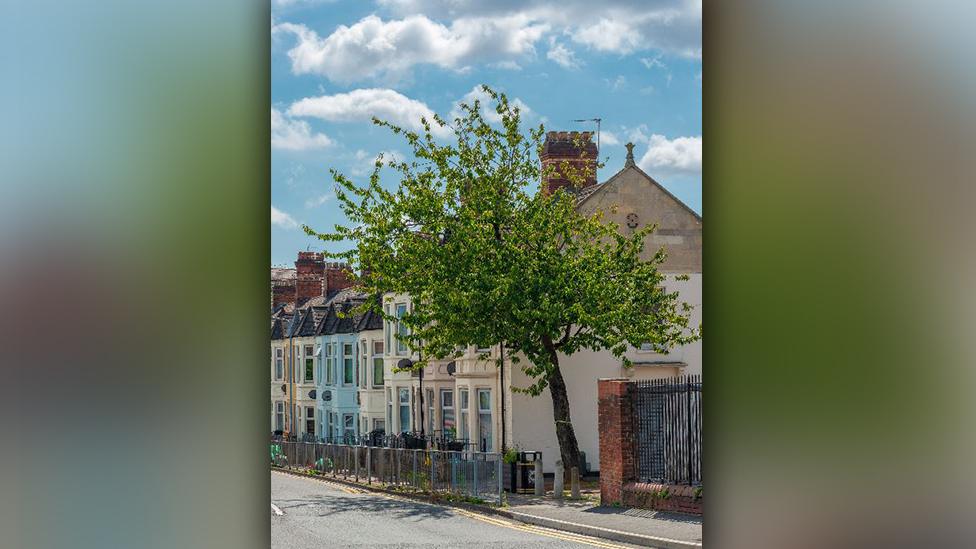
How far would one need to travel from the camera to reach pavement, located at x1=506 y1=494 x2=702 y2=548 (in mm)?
9234

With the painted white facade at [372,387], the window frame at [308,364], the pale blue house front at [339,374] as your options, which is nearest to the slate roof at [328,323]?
the pale blue house front at [339,374]

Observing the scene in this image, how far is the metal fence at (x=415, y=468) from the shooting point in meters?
14.9

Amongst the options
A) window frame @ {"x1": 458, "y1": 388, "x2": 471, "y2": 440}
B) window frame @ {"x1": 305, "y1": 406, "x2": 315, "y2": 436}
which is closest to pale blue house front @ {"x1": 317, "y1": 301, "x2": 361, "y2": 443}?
window frame @ {"x1": 305, "y1": 406, "x2": 315, "y2": 436}

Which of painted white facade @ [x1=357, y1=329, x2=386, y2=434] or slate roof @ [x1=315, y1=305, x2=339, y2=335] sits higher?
slate roof @ [x1=315, y1=305, x2=339, y2=335]

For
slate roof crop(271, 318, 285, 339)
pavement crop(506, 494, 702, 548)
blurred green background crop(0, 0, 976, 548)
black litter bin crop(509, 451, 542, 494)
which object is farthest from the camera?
slate roof crop(271, 318, 285, 339)

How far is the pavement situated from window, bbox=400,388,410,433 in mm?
13003

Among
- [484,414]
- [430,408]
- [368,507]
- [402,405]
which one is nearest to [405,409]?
[402,405]

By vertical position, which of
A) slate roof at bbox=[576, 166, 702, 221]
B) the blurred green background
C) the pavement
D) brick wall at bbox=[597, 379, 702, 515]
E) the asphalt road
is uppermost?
slate roof at bbox=[576, 166, 702, 221]

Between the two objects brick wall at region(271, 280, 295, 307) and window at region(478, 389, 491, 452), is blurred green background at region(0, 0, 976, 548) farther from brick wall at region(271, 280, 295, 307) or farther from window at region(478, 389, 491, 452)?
brick wall at region(271, 280, 295, 307)

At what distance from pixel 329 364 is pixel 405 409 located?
21.2 ft

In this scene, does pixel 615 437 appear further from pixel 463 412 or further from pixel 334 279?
pixel 334 279
